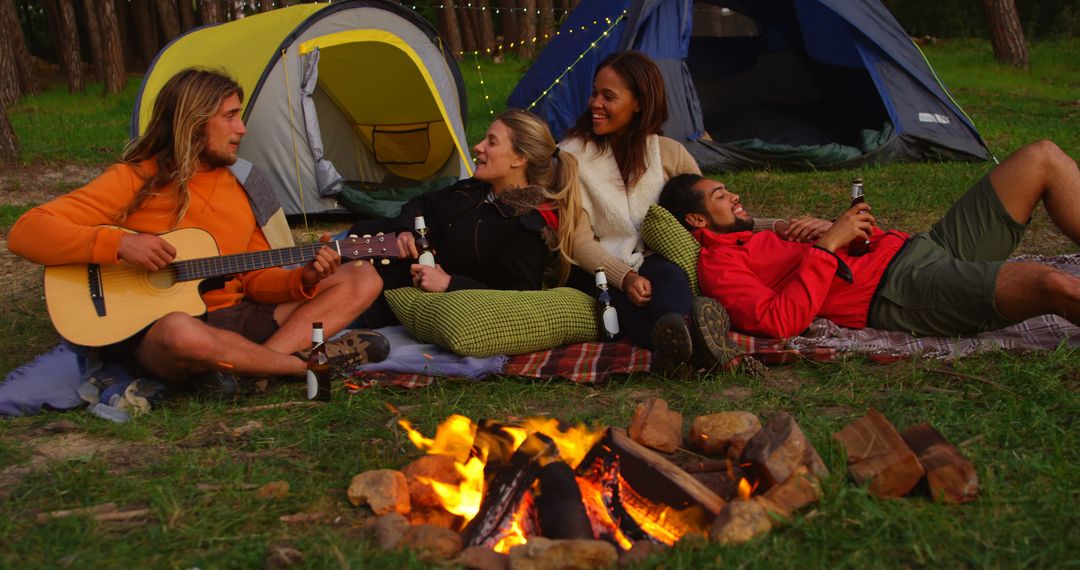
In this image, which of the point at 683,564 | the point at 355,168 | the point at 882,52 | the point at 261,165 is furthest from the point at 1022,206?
the point at 355,168

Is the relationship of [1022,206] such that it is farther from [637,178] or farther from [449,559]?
[449,559]

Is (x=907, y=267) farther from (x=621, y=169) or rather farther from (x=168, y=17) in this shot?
(x=168, y=17)

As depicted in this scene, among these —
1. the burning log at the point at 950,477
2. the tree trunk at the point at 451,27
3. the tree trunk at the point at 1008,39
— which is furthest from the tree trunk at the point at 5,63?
the tree trunk at the point at 1008,39

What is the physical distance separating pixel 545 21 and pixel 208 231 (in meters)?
11.9

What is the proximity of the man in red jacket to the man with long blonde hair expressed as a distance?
1.53m

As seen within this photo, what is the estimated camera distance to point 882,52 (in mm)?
7801

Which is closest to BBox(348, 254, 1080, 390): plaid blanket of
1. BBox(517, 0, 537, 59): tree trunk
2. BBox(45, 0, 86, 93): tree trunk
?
BBox(517, 0, 537, 59): tree trunk

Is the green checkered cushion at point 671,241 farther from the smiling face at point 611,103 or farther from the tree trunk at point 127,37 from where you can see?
the tree trunk at point 127,37

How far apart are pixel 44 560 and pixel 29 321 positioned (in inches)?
115

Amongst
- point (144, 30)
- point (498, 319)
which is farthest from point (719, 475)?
point (144, 30)

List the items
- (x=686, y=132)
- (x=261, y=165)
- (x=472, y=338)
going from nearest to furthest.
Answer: (x=472, y=338) → (x=261, y=165) → (x=686, y=132)

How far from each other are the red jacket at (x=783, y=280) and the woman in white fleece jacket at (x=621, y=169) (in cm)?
22

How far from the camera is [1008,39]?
13.6 metres

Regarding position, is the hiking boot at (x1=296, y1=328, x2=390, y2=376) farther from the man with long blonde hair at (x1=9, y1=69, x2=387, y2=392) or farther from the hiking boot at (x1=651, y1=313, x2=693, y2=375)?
the hiking boot at (x1=651, y1=313, x2=693, y2=375)
